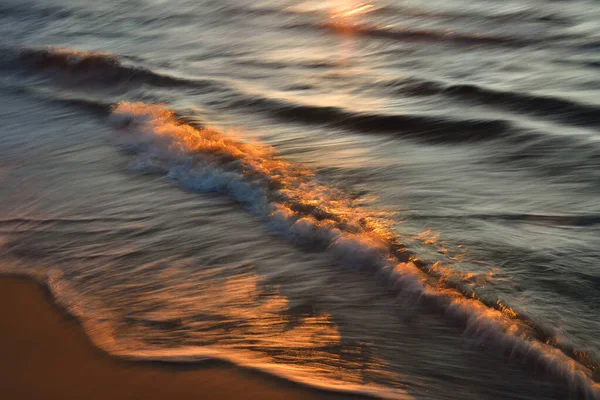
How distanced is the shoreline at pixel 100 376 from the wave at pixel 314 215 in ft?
2.21

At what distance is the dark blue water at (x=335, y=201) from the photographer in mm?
3004

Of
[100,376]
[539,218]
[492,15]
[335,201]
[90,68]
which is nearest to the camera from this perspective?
[100,376]

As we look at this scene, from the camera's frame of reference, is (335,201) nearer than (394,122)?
Yes

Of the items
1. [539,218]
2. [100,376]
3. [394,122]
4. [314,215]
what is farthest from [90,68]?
[100,376]

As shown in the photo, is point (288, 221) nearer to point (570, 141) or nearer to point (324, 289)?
point (324, 289)

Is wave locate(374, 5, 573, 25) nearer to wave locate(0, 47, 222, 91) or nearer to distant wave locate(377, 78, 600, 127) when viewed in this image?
distant wave locate(377, 78, 600, 127)

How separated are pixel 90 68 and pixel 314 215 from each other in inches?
184

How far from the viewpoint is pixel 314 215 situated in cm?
408

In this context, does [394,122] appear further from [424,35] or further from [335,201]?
[424,35]

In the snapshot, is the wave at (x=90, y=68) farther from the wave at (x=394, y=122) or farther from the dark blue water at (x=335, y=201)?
the wave at (x=394, y=122)

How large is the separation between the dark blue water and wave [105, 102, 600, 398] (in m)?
0.01

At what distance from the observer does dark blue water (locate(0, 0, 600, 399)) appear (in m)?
3.00

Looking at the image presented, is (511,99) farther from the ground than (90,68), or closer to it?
Answer: closer to it

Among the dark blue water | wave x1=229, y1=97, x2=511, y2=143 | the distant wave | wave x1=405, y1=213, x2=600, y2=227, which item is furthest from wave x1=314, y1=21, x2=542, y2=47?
wave x1=405, y1=213, x2=600, y2=227
